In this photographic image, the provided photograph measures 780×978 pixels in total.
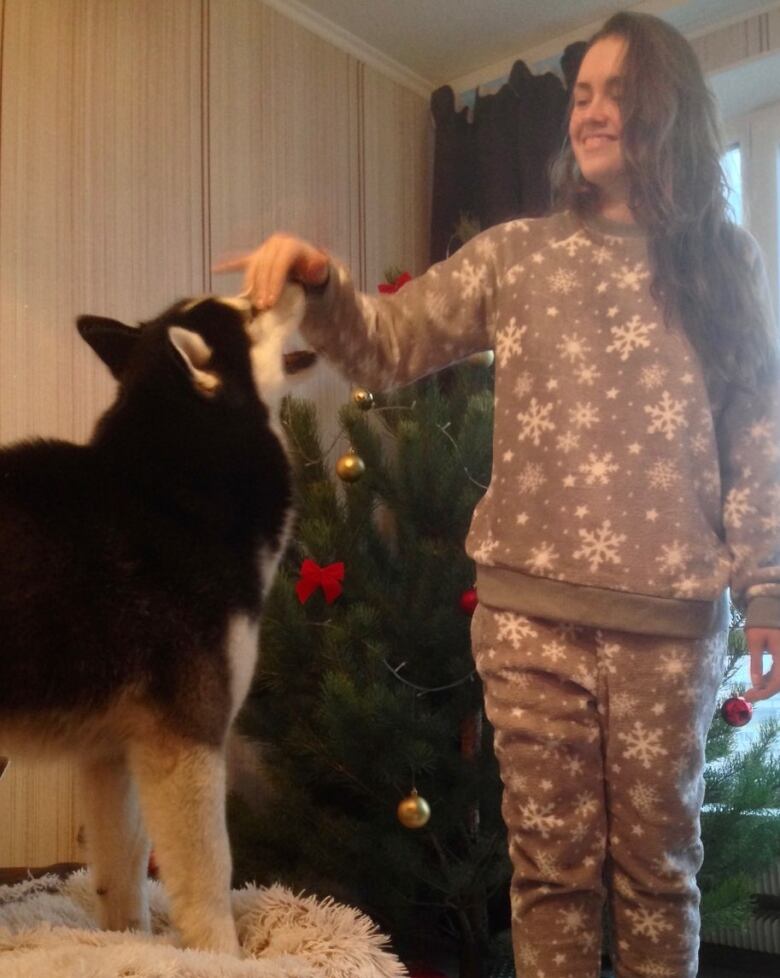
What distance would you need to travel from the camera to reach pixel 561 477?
3.79ft

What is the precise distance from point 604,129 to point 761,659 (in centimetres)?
71

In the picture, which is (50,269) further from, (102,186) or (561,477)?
(561,477)

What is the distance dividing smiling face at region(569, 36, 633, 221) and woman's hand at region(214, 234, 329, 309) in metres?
0.38

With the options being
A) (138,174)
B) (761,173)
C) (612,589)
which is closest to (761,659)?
(612,589)

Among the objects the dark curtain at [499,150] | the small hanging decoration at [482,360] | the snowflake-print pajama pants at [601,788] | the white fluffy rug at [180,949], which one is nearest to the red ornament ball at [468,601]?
the small hanging decoration at [482,360]

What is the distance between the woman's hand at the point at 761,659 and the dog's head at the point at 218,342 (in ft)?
2.18

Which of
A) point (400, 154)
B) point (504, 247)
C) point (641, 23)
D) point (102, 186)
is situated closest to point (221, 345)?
point (504, 247)

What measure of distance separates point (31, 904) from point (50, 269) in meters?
1.26

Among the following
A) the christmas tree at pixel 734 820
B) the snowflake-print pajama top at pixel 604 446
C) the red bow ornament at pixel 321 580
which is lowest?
the christmas tree at pixel 734 820

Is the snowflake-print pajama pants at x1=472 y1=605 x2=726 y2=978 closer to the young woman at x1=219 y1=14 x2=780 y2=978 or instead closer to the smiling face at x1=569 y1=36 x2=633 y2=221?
the young woman at x1=219 y1=14 x2=780 y2=978

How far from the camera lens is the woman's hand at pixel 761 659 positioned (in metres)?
1.11

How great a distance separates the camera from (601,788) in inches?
45.1

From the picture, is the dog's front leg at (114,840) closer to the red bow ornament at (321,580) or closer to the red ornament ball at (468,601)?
the red bow ornament at (321,580)

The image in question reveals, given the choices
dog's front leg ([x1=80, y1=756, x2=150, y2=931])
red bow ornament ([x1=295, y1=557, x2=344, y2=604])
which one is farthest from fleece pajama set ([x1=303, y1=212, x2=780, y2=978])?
red bow ornament ([x1=295, y1=557, x2=344, y2=604])
